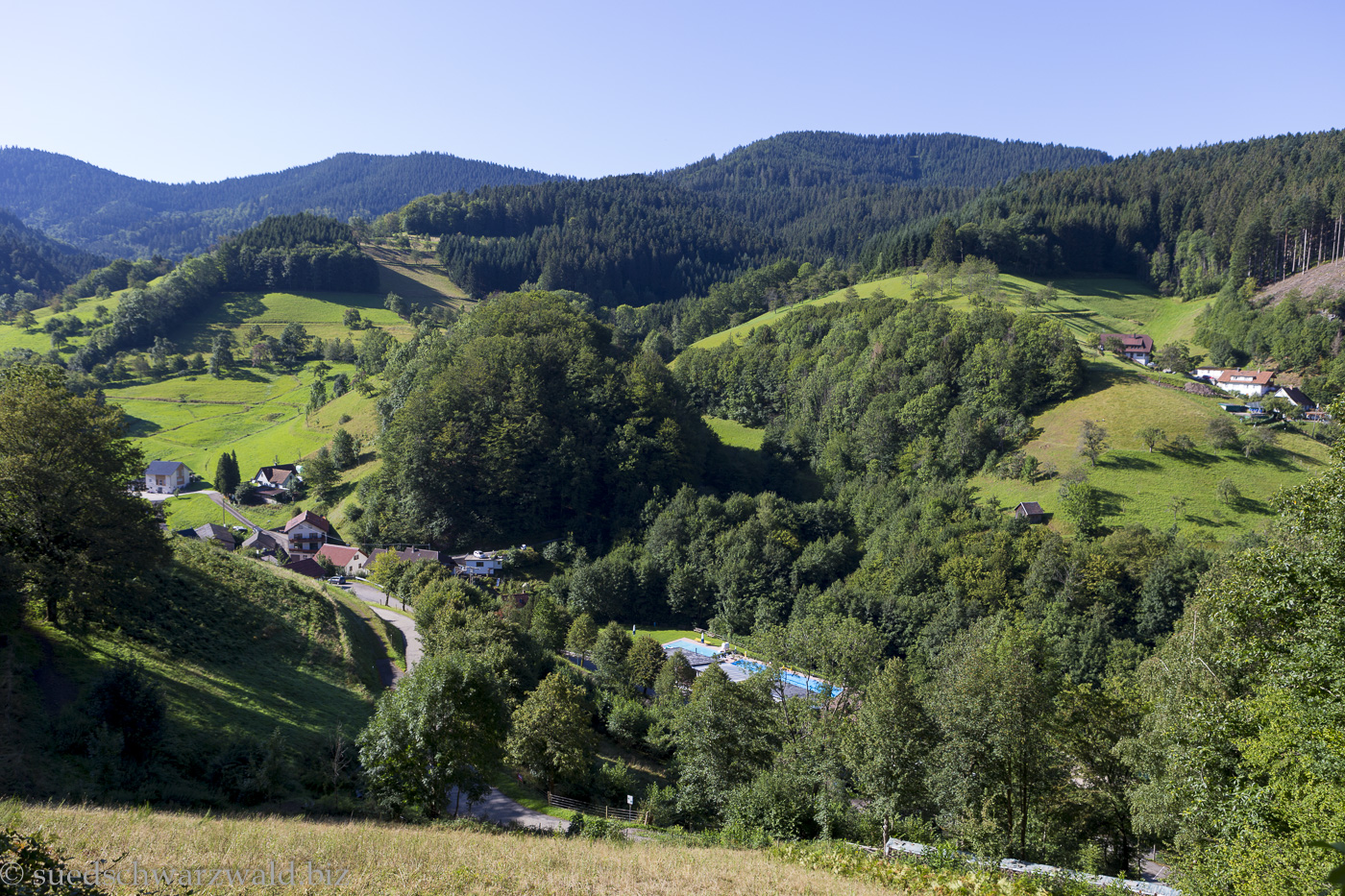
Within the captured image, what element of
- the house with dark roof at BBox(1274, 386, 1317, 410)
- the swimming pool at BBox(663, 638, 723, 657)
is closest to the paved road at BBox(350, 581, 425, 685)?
the swimming pool at BBox(663, 638, 723, 657)

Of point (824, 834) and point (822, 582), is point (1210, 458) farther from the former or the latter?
point (824, 834)

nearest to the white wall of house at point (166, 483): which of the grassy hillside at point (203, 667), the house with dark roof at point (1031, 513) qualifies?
the grassy hillside at point (203, 667)

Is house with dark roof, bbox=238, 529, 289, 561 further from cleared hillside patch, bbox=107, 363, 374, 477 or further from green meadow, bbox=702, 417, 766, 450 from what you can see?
green meadow, bbox=702, 417, 766, 450

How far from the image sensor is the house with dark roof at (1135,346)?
3423 inches

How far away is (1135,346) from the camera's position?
8925 centimetres

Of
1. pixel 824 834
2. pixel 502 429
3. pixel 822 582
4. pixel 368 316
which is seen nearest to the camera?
pixel 824 834

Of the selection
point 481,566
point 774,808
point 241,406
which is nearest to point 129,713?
point 774,808

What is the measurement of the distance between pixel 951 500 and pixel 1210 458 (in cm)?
2087

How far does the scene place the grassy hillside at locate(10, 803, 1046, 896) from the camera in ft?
36.2

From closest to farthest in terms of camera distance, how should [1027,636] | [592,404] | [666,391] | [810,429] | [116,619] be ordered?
[116,619]
[1027,636]
[592,404]
[666,391]
[810,429]

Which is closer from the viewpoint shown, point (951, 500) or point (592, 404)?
point (951, 500)

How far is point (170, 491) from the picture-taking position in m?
77.5

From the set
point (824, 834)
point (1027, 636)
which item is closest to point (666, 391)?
point (1027, 636)

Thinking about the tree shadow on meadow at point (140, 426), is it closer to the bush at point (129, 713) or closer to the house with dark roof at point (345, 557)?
the house with dark roof at point (345, 557)
